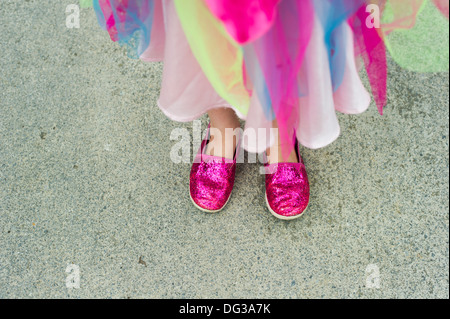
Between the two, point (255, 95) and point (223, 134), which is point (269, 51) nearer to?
point (255, 95)

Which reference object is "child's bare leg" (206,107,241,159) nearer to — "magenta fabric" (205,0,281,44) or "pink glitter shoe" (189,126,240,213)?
"pink glitter shoe" (189,126,240,213)

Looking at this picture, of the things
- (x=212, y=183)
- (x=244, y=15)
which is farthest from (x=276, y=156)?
(x=244, y=15)

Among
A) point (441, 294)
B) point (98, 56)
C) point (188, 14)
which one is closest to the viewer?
point (188, 14)

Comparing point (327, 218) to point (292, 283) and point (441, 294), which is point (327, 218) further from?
point (441, 294)

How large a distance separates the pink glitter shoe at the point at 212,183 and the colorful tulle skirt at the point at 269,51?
27cm

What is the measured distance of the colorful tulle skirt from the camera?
2.02 feet

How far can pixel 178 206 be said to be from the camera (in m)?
1.25

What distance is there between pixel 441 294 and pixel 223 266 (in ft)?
2.31

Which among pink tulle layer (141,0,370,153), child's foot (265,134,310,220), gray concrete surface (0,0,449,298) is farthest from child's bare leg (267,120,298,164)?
pink tulle layer (141,0,370,153)

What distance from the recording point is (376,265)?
1.16 m

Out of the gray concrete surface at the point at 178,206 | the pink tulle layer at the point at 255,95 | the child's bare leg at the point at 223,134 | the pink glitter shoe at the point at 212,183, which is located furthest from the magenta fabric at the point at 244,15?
the gray concrete surface at the point at 178,206

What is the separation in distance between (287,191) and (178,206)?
387 millimetres

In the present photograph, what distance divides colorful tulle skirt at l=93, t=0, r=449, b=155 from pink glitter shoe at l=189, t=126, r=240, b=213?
27cm
